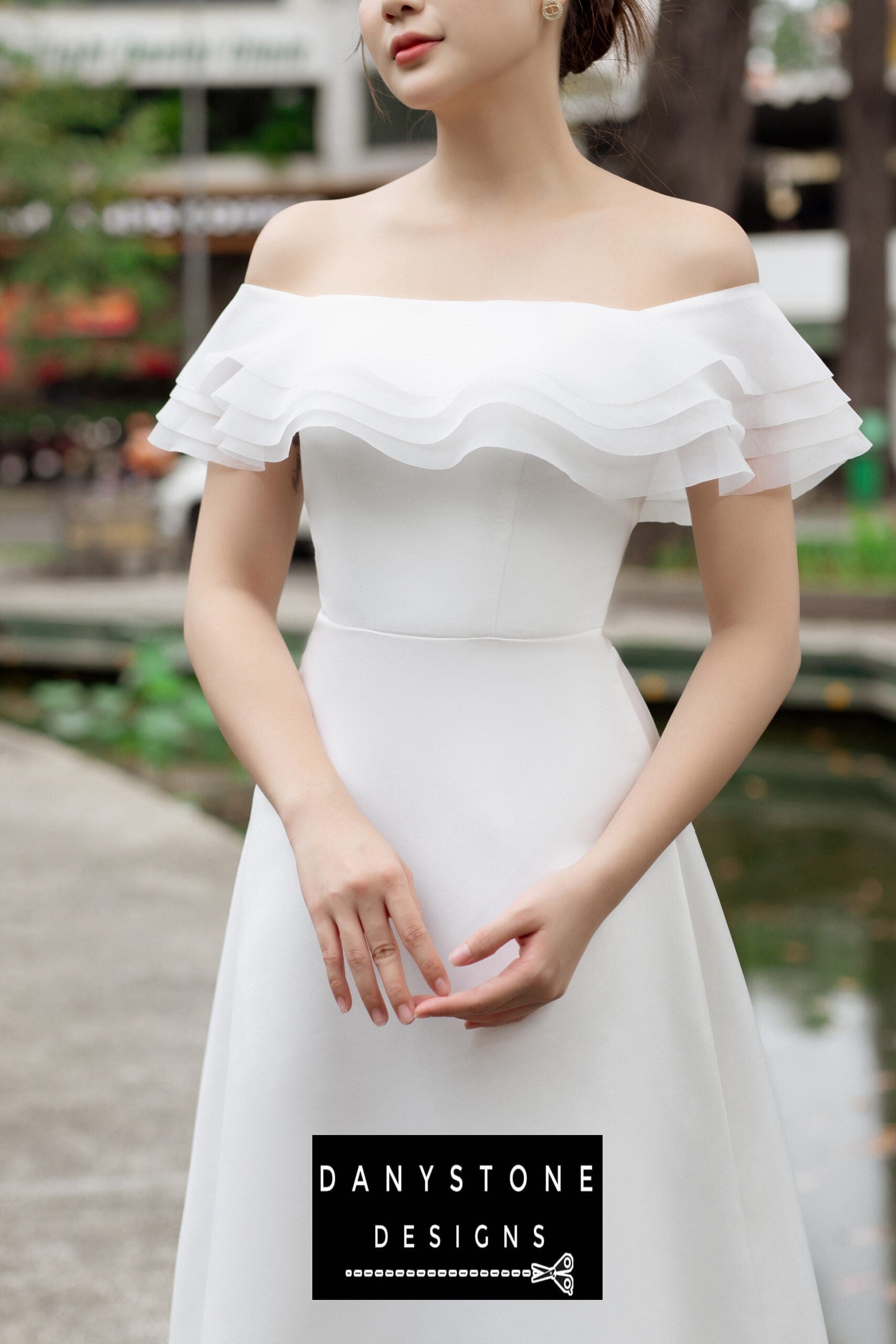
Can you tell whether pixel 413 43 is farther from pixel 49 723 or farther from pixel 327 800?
pixel 49 723

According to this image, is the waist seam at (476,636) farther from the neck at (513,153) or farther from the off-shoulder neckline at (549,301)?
the neck at (513,153)

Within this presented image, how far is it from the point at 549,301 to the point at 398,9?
0.31 m

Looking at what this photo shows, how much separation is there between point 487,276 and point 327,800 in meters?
0.54

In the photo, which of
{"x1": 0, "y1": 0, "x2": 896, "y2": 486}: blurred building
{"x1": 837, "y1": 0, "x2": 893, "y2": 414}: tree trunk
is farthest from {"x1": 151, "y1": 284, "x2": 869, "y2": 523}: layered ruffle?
{"x1": 0, "y1": 0, "x2": 896, "y2": 486}: blurred building

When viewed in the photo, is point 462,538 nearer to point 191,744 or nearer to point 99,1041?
point 99,1041

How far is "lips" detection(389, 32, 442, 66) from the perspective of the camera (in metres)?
1.36

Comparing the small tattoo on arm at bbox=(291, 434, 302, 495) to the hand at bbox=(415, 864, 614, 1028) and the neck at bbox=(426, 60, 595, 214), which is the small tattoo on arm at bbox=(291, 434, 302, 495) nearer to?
the neck at bbox=(426, 60, 595, 214)

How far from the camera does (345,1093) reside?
1.44 m

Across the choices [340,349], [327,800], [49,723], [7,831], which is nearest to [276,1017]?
[327,800]

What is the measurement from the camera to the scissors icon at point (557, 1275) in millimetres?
1413

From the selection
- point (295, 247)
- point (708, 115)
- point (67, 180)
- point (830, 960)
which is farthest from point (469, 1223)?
point (67, 180)

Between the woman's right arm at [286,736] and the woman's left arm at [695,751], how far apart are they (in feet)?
0.20

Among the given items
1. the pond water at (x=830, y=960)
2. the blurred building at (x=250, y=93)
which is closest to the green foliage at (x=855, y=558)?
the pond water at (x=830, y=960)

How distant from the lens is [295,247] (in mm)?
1525
